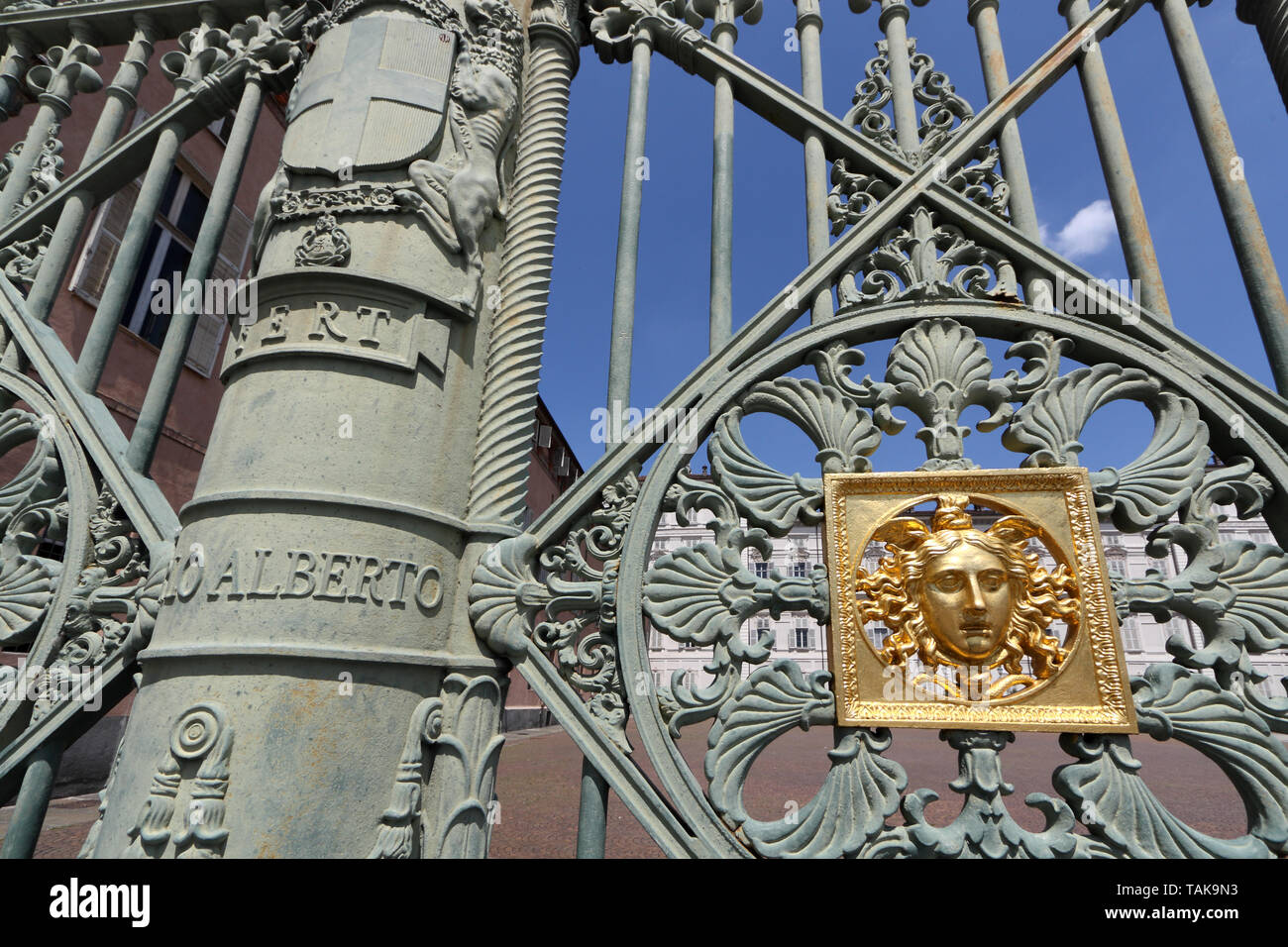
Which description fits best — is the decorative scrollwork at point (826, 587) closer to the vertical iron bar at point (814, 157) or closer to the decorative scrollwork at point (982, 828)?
the decorative scrollwork at point (982, 828)

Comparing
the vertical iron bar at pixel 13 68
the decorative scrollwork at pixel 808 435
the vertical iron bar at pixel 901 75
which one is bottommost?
the decorative scrollwork at pixel 808 435

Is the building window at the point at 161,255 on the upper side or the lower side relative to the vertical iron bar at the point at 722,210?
upper

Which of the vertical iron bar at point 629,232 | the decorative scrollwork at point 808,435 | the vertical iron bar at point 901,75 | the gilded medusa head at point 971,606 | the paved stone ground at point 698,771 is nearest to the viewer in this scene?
the gilded medusa head at point 971,606

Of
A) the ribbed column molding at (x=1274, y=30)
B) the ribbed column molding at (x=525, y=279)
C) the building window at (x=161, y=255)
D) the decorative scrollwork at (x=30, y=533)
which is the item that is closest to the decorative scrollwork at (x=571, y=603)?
the ribbed column molding at (x=525, y=279)

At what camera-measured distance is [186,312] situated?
3115 millimetres

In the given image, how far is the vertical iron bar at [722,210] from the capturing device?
9.36ft

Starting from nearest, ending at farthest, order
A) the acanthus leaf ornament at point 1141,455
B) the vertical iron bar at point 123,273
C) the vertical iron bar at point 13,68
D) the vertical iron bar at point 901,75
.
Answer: the acanthus leaf ornament at point 1141,455
the vertical iron bar at point 901,75
the vertical iron bar at point 123,273
the vertical iron bar at point 13,68

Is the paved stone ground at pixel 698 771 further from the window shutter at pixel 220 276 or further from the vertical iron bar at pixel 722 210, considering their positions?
the window shutter at pixel 220 276

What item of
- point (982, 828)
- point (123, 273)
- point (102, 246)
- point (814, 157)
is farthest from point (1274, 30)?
point (102, 246)

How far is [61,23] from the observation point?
4.23 metres

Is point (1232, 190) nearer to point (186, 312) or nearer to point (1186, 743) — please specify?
point (1186, 743)

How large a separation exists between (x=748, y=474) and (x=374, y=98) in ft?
7.32

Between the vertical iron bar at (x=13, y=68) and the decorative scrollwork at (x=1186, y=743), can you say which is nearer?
the decorative scrollwork at (x=1186, y=743)

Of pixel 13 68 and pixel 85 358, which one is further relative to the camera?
pixel 13 68
